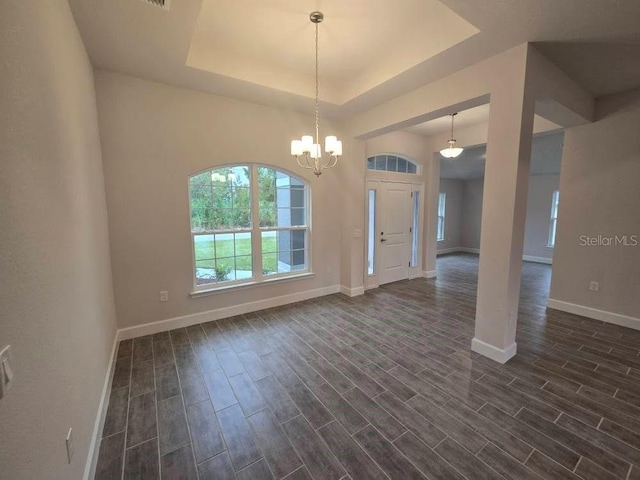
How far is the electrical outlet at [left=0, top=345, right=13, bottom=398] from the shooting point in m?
0.78

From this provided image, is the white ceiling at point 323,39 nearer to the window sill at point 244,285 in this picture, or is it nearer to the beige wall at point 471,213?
the window sill at point 244,285

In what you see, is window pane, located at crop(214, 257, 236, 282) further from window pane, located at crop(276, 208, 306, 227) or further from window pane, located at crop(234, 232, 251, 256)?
window pane, located at crop(276, 208, 306, 227)

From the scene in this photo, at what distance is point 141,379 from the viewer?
248cm

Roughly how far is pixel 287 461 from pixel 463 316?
3.11 meters

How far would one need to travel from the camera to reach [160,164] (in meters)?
3.23

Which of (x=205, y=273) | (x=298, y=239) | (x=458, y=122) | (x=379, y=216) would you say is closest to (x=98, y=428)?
(x=205, y=273)

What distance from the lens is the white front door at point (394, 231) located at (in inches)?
210

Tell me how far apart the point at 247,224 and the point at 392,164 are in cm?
319

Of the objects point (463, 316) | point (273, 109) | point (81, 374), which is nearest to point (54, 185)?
point (81, 374)

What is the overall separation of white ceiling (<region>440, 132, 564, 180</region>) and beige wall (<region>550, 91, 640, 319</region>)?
156cm

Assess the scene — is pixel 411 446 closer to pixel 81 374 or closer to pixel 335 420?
pixel 335 420

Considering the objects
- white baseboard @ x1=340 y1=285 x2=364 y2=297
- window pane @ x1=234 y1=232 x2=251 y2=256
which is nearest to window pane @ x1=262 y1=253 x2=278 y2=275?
window pane @ x1=234 y1=232 x2=251 y2=256

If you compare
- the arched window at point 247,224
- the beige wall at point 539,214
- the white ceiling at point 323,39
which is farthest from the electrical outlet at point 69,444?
the beige wall at point 539,214

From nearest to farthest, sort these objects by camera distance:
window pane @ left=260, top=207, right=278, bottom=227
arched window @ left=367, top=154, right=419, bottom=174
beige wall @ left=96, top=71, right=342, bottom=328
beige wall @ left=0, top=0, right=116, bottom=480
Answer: beige wall @ left=0, top=0, right=116, bottom=480, beige wall @ left=96, top=71, right=342, bottom=328, window pane @ left=260, top=207, right=278, bottom=227, arched window @ left=367, top=154, right=419, bottom=174
